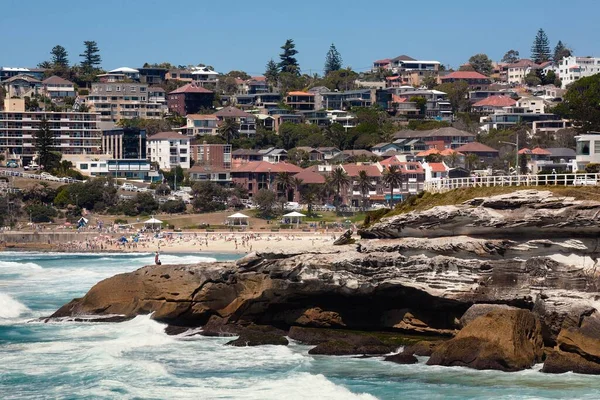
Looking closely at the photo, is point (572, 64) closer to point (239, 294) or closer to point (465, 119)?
point (465, 119)

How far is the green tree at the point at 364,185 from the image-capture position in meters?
101

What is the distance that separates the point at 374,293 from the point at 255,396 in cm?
793

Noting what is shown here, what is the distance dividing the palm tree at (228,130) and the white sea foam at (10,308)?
83.4 meters

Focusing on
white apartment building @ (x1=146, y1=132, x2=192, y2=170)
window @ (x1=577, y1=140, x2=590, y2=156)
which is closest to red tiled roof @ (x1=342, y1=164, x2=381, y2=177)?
white apartment building @ (x1=146, y1=132, x2=192, y2=170)

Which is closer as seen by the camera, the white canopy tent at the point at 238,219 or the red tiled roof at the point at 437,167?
the white canopy tent at the point at 238,219

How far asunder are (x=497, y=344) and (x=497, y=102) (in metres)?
122

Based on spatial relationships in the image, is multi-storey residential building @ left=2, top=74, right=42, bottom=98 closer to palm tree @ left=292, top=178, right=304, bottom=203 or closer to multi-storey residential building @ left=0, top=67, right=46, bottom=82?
multi-storey residential building @ left=0, top=67, right=46, bottom=82

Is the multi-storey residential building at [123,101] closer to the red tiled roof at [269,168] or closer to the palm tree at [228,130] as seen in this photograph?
the palm tree at [228,130]

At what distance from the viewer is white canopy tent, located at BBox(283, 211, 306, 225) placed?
92.4 m

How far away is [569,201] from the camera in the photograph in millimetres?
Answer: 30875

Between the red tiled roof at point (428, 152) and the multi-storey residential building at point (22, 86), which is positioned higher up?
the multi-storey residential building at point (22, 86)

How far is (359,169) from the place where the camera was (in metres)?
108

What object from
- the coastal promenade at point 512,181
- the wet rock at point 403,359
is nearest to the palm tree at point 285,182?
the coastal promenade at point 512,181

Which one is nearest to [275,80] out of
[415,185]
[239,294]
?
[415,185]
